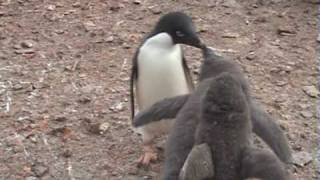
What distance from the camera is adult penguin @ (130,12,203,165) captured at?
2.71 m

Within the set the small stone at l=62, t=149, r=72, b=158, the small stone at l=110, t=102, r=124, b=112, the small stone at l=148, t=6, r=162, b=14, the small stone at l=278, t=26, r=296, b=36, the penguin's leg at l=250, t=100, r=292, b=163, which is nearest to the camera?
the penguin's leg at l=250, t=100, r=292, b=163

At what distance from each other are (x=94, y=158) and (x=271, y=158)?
0.97m

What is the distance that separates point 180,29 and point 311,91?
0.78m

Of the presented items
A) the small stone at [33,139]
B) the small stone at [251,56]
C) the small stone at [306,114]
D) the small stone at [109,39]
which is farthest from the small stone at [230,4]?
the small stone at [33,139]

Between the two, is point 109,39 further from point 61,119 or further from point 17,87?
point 61,119

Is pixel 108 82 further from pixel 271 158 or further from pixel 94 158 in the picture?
pixel 271 158

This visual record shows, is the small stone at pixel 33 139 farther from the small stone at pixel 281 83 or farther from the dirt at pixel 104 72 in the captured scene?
the small stone at pixel 281 83

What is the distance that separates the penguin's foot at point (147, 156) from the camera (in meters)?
2.69

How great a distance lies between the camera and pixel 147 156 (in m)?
2.70

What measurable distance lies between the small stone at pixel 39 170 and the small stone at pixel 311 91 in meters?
1.23

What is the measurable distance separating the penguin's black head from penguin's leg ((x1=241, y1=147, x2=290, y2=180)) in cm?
80

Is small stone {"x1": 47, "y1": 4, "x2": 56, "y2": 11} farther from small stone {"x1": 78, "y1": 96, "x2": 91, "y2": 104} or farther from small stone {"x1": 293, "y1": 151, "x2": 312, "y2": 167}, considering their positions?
small stone {"x1": 293, "y1": 151, "x2": 312, "y2": 167}

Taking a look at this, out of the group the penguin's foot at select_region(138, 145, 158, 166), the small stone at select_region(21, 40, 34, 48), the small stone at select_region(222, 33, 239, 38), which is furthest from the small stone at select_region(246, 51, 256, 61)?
the small stone at select_region(21, 40, 34, 48)

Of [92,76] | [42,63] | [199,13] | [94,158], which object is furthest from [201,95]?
[199,13]
